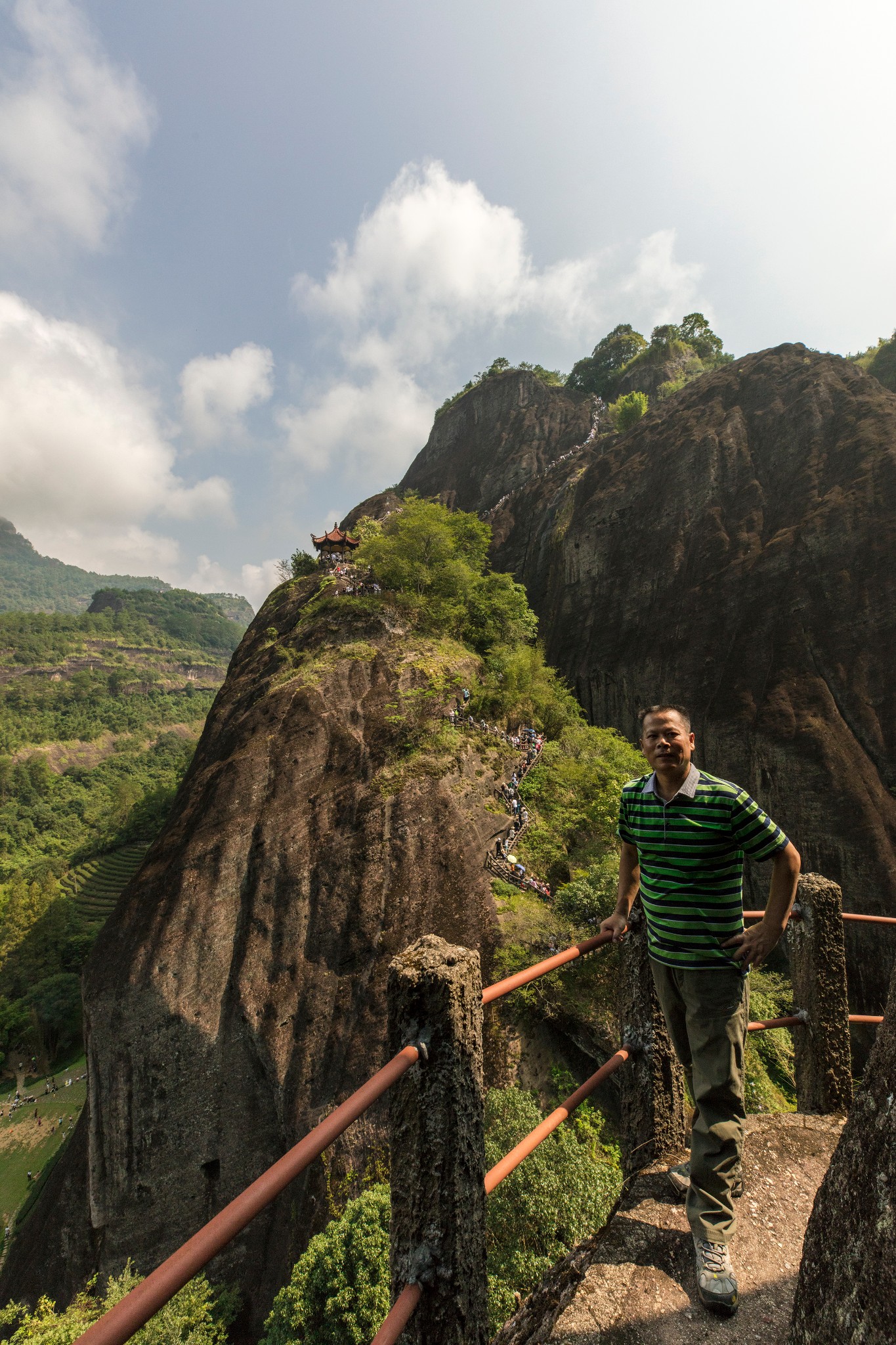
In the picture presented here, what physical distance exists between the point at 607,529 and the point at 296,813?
20151 mm

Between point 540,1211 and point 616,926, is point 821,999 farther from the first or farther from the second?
point 540,1211

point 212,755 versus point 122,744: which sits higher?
point 212,755

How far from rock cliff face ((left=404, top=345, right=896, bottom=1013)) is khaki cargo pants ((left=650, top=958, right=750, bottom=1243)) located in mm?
16169

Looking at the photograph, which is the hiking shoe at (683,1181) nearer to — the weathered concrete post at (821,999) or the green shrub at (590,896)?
the weathered concrete post at (821,999)

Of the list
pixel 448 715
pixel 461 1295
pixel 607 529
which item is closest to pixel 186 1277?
pixel 461 1295

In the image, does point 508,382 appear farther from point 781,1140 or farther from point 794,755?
point 781,1140

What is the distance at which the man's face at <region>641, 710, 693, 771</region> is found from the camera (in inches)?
109

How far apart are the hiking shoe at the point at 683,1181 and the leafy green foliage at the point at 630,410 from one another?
1466 inches

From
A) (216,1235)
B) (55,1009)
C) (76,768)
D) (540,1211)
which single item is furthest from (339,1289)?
(76,768)

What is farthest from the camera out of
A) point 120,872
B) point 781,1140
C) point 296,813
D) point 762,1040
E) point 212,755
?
point 120,872

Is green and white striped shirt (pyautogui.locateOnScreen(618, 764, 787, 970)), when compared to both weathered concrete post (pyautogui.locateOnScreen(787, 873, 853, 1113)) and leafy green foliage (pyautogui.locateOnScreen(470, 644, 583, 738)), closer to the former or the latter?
weathered concrete post (pyautogui.locateOnScreen(787, 873, 853, 1113))

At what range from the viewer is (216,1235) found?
117 cm

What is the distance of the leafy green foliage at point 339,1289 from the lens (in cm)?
830

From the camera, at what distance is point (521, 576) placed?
110 feet
